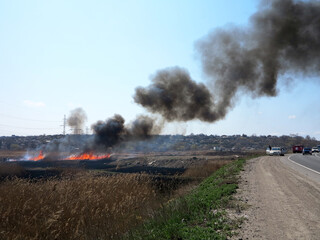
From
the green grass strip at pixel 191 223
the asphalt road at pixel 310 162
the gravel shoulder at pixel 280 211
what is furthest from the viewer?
the asphalt road at pixel 310 162

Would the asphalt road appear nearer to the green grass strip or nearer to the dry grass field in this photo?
A: the green grass strip

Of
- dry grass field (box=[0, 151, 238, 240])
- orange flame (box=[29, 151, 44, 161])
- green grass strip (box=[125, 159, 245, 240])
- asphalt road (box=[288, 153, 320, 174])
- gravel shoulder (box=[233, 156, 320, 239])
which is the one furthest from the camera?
orange flame (box=[29, 151, 44, 161])

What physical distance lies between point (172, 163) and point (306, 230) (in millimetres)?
46813

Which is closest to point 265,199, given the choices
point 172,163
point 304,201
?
point 304,201

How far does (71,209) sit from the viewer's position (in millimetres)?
11398

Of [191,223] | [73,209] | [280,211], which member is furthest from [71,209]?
[280,211]

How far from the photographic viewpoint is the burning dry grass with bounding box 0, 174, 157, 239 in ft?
31.8

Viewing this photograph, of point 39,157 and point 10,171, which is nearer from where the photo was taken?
point 10,171

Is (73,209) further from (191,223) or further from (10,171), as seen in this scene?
(10,171)

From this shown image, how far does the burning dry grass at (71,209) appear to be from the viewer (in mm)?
9680

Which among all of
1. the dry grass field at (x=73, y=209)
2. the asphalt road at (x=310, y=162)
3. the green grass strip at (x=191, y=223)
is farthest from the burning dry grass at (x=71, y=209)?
the asphalt road at (x=310, y=162)

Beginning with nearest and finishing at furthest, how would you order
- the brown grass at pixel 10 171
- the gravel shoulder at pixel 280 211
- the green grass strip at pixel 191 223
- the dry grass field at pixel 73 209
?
1. the gravel shoulder at pixel 280 211
2. the green grass strip at pixel 191 223
3. the dry grass field at pixel 73 209
4. the brown grass at pixel 10 171

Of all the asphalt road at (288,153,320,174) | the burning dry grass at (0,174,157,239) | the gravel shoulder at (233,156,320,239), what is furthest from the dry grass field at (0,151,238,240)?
the asphalt road at (288,153,320,174)

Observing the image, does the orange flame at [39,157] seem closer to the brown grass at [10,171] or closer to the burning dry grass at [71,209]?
the brown grass at [10,171]
